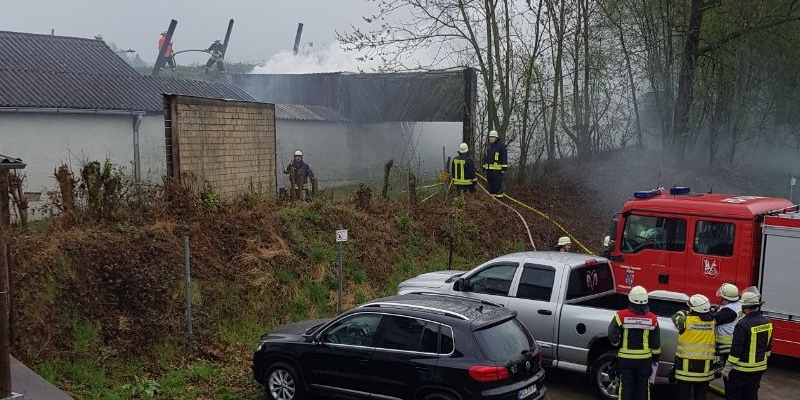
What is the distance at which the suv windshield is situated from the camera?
6.93 meters

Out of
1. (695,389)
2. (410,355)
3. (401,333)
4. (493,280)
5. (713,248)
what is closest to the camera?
(410,355)

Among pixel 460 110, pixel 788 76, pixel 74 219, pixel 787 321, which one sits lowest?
pixel 787 321

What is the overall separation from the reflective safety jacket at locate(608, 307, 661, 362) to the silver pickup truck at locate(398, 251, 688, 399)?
67cm

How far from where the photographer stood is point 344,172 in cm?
2814

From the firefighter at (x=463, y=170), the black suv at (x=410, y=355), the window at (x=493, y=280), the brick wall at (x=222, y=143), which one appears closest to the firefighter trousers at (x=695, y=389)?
the black suv at (x=410, y=355)

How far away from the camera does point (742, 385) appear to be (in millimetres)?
7766

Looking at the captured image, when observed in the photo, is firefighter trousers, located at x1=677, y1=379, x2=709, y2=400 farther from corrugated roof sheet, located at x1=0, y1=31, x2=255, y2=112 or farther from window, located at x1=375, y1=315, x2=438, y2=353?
corrugated roof sheet, located at x1=0, y1=31, x2=255, y2=112

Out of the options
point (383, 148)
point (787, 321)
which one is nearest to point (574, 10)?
point (383, 148)

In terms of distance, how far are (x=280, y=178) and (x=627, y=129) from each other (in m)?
14.4

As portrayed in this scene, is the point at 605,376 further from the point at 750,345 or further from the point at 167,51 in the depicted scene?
the point at 167,51

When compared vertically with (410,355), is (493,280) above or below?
above

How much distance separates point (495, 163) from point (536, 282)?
890 centimetres

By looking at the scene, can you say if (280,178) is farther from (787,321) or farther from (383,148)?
(787,321)

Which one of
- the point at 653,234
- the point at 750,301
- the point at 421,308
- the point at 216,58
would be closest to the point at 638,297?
the point at 750,301
